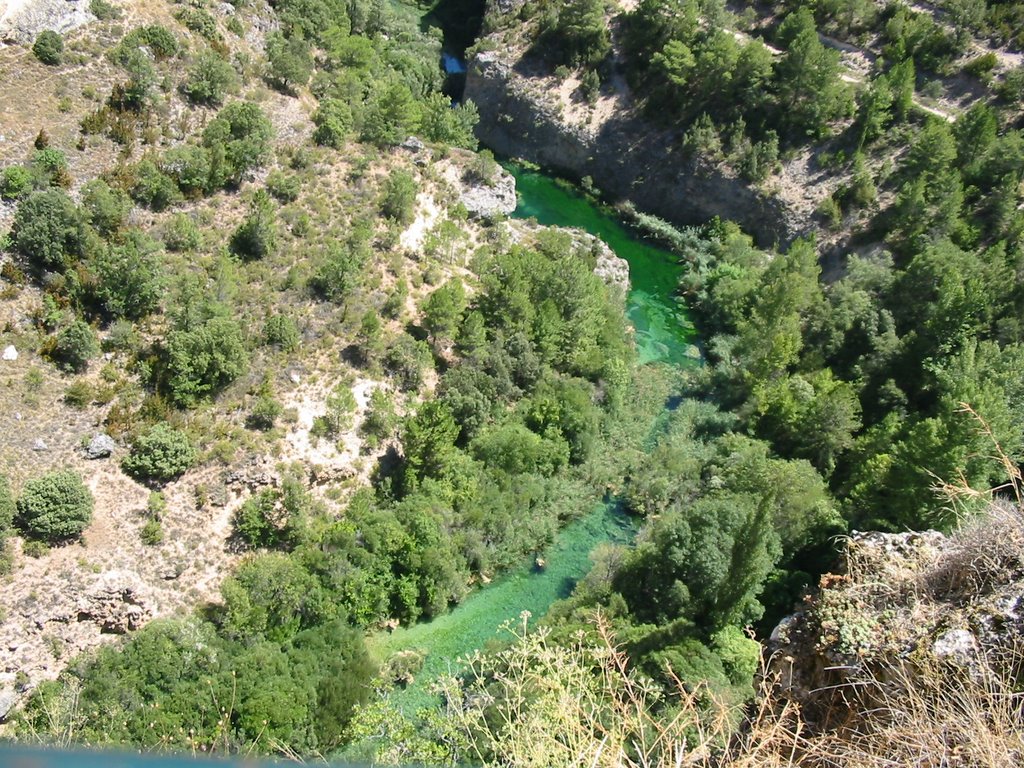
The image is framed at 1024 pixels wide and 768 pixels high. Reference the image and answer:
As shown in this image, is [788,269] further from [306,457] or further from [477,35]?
[477,35]

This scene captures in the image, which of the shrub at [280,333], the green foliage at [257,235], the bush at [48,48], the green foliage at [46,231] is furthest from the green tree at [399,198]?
the bush at [48,48]

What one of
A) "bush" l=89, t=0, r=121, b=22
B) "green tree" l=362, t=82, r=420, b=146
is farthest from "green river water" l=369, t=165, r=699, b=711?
"bush" l=89, t=0, r=121, b=22

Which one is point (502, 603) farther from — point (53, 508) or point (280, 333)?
point (53, 508)

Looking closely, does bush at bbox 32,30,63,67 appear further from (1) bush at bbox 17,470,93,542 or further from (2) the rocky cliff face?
(2) the rocky cliff face

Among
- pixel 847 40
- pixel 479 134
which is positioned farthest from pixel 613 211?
pixel 847 40

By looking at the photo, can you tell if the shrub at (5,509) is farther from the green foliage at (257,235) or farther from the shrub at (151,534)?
the green foliage at (257,235)
